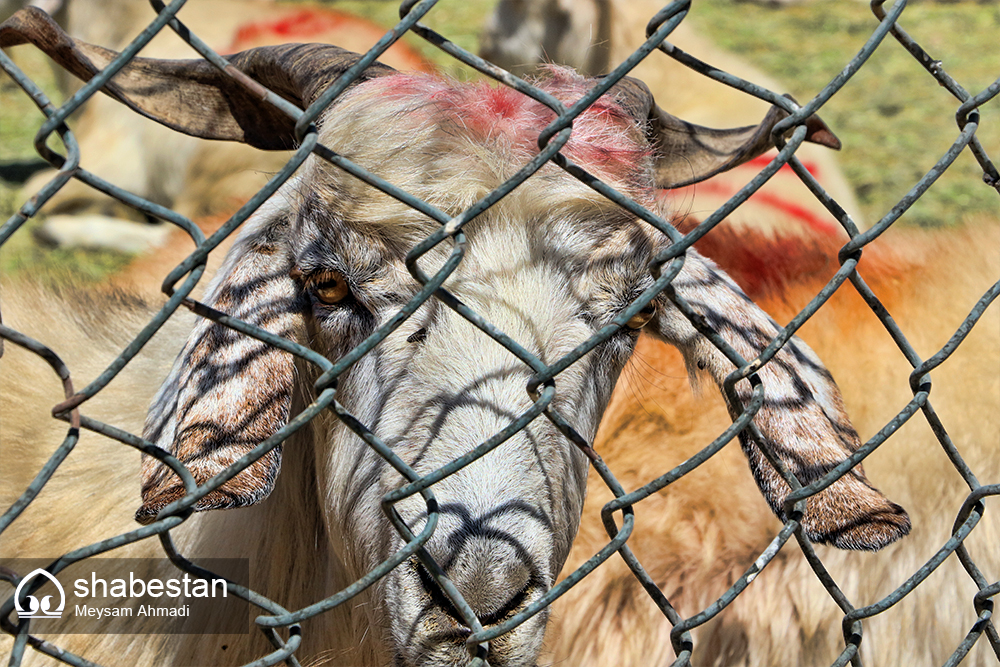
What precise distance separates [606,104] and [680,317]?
2.11ft

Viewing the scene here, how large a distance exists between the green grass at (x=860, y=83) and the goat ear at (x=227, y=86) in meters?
3.88

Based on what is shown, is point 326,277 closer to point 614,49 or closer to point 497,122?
point 497,122

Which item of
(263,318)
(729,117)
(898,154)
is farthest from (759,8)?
(263,318)

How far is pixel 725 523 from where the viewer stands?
11.9 feet

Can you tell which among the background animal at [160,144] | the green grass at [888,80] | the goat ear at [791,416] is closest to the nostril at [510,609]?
the goat ear at [791,416]

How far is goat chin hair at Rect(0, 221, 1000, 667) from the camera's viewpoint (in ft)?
9.69

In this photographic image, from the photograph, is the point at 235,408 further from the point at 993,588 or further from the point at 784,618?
the point at 784,618

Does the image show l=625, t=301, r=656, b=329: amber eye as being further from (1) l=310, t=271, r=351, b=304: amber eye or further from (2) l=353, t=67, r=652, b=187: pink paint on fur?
(1) l=310, t=271, r=351, b=304: amber eye

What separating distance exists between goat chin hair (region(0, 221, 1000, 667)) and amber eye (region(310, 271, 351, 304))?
2.36ft

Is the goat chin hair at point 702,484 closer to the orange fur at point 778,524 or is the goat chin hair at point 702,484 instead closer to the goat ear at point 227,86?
the orange fur at point 778,524

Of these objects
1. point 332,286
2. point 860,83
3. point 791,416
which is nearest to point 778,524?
point 791,416

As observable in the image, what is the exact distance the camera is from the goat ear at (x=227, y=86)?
2514 mm

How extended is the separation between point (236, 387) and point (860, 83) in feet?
29.0

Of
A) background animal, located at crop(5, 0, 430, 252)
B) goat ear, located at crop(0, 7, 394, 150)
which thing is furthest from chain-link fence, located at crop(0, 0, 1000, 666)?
background animal, located at crop(5, 0, 430, 252)
